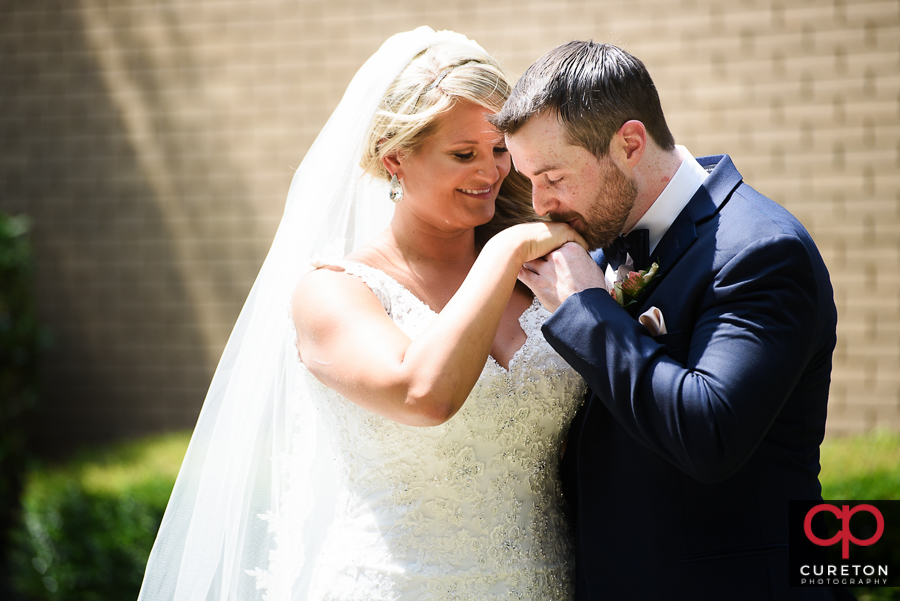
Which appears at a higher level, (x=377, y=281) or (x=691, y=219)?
(x=691, y=219)

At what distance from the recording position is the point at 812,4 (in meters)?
5.11

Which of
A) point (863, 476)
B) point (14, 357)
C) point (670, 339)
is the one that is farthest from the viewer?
point (14, 357)

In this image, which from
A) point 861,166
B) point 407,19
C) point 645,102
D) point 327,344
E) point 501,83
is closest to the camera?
point 645,102

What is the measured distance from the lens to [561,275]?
77.8 inches

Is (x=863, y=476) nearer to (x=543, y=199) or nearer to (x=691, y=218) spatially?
(x=691, y=218)

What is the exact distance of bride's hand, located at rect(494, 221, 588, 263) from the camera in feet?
6.73

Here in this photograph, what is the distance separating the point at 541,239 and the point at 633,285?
275 millimetres

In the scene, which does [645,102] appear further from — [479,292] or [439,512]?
[439,512]

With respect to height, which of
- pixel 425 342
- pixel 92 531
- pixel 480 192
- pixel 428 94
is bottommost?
pixel 92 531

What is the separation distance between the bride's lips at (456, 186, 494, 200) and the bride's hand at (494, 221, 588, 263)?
0.45 meters

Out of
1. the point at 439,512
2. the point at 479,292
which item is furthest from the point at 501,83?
the point at 439,512

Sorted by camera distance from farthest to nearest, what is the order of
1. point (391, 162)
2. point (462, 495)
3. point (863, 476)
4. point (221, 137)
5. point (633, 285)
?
point (221, 137) → point (863, 476) → point (391, 162) → point (462, 495) → point (633, 285)

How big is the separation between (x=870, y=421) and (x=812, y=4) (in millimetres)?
2807

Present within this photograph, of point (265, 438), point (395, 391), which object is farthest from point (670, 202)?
point (265, 438)
